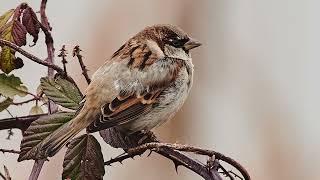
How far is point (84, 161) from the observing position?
56.1 inches

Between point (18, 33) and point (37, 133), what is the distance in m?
0.34

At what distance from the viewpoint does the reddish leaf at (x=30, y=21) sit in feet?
5.54

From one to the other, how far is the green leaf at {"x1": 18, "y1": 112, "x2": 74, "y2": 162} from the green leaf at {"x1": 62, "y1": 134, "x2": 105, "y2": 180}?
0.16ft

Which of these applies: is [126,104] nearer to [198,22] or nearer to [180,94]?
[180,94]

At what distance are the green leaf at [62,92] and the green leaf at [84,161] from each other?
0.12m

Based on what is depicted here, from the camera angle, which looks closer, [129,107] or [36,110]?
[36,110]

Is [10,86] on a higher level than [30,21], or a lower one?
lower

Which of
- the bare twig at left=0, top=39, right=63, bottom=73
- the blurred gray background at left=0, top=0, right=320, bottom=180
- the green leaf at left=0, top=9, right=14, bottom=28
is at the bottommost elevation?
the blurred gray background at left=0, top=0, right=320, bottom=180

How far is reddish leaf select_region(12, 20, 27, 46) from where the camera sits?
5.53 ft

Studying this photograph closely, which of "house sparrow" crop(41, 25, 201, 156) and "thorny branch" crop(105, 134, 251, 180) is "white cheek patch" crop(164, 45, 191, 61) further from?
"thorny branch" crop(105, 134, 251, 180)

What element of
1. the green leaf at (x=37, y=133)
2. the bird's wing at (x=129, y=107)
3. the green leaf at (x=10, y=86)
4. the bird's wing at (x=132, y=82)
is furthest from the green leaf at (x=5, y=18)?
the bird's wing at (x=132, y=82)

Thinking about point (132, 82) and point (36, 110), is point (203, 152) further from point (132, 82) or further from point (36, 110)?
point (132, 82)

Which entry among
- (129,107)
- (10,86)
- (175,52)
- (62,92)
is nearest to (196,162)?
(62,92)

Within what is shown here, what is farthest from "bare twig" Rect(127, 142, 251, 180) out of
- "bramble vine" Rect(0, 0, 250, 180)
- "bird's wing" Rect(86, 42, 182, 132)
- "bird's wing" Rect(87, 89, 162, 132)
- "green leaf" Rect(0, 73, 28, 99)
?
"bird's wing" Rect(86, 42, 182, 132)
